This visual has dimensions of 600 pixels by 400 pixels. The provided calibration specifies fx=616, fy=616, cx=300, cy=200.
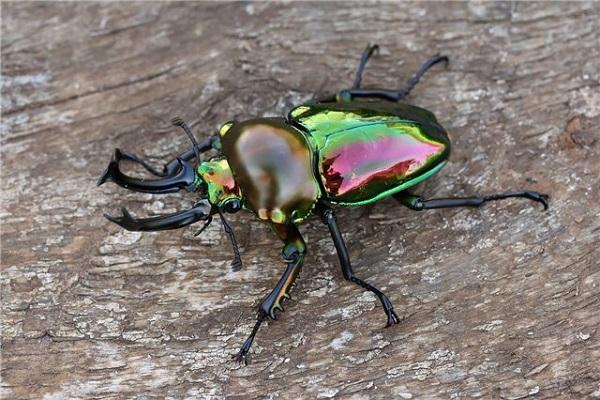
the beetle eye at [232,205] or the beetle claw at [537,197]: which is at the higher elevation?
the beetle eye at [232,205]

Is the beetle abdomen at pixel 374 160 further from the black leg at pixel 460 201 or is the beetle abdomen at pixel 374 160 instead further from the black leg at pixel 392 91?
the black leg at pixel 392 91

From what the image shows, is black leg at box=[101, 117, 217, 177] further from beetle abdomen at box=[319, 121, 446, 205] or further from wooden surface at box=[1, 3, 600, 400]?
beetle abdomen at box=[319, 121, 446, 205]

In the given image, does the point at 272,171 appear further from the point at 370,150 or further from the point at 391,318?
the point at 391,318

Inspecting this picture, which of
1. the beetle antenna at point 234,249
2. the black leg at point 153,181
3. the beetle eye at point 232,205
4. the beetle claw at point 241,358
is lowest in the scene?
the beetle claw at point 241,358

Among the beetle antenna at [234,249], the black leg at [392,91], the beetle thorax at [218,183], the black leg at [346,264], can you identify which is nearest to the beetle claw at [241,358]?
the beetle antenna at [234,249]

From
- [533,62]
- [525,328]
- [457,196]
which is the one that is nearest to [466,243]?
[457,196]

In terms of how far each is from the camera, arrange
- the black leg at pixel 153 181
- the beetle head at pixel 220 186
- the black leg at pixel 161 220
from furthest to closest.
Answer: the beetle head at pixel 220 186 < the black leg at pixel 153 181 < the black leg at pixel 161 220

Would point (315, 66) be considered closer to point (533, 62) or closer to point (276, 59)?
point (276, 59)
